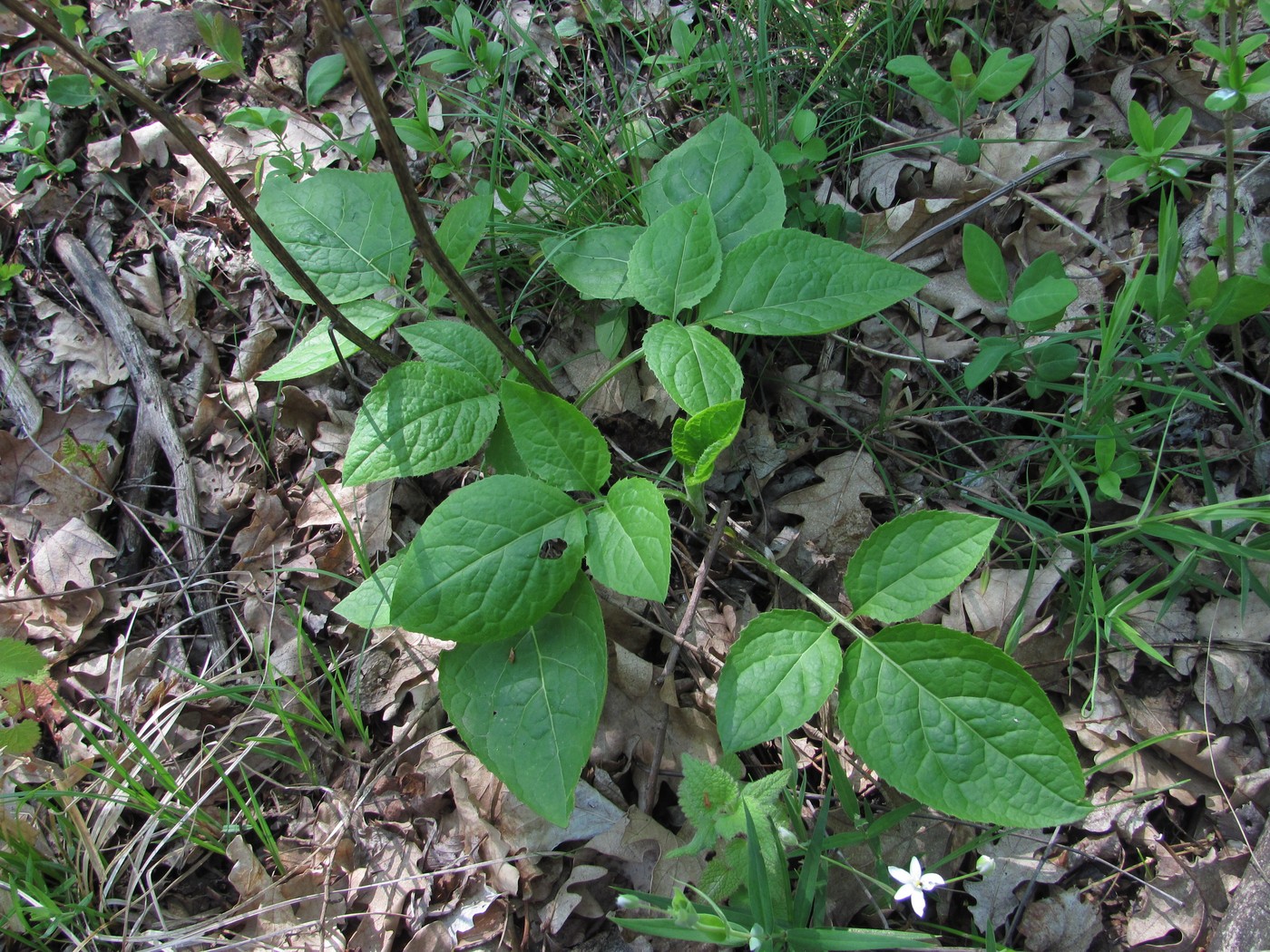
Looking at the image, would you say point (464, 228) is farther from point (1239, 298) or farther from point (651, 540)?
point (1239, 298)

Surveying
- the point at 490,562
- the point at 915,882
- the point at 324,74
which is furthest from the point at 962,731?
the point at 324,74

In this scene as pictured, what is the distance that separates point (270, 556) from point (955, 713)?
2.12m

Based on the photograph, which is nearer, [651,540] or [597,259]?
[651,540]

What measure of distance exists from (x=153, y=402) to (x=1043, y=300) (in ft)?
9.60

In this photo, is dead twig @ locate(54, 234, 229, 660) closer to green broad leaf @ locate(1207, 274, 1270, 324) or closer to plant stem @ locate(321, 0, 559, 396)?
plant stem @ locate(321, 0, 559, 396)

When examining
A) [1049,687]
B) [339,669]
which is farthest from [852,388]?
[339,669]

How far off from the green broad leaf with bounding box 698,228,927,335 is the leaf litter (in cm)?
38

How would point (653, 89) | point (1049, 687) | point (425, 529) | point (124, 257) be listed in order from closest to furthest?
point (425, 529)
point (1049, 687)
point (653, 89)
point (124, 257)

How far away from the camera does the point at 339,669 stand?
7.69 feet

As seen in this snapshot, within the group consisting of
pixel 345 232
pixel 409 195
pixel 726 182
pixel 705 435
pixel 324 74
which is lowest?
pixel 705 435

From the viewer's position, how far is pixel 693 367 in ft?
6.18

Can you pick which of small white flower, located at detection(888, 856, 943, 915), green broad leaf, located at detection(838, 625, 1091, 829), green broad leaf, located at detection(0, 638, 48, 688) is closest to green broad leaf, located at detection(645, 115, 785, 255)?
green broad leaf, located at detection(838, 625, 1091, 829)

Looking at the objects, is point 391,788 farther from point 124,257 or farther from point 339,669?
point 124,257

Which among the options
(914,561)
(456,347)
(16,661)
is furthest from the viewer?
(16,661)
